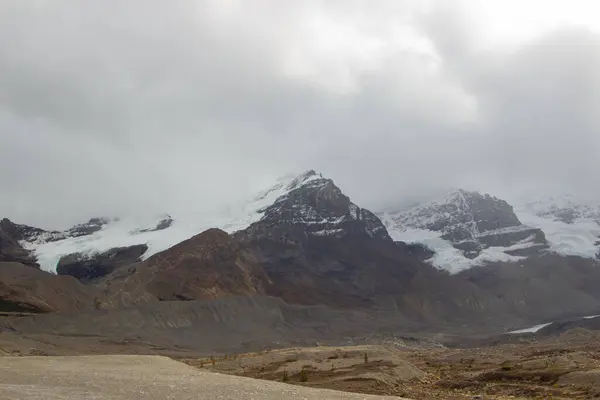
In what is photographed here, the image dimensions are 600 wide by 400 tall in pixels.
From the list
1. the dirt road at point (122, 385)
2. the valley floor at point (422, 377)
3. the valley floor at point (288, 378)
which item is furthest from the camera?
the valley floor at point (422, 377)

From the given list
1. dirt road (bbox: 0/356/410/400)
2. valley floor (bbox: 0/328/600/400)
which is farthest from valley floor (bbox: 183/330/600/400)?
dirt road (bbox: 0/356/410/400)

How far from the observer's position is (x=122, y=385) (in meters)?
31.6

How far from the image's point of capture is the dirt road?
28.8m

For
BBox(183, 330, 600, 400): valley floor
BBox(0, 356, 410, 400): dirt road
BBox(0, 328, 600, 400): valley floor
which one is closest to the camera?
BBox(0, 356, 410, 400): dirt road

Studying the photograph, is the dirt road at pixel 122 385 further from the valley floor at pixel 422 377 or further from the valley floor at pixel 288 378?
the valley floor at pixel 422 377

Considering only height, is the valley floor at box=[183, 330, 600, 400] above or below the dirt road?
below

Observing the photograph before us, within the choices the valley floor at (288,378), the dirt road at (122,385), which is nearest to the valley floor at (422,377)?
the valley floor at (288,378)

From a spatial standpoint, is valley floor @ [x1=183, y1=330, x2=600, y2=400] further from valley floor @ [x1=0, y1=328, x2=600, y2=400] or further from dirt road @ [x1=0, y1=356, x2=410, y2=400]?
dirt road @ [x1=0, y1=356, x2=410, y2=400]

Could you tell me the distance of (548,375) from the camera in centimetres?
5356

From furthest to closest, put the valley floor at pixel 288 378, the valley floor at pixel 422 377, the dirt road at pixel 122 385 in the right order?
1. the valley floor at pixel 422 377
2. the valley floor at pixel 288 378
3. the dirt road at pixel 122 385

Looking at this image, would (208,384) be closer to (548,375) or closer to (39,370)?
(39,370)

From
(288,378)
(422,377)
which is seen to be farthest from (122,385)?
(422,377)

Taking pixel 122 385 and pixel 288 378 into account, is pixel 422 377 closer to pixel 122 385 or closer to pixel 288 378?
pixel 288 378

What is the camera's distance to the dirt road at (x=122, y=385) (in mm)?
28797
